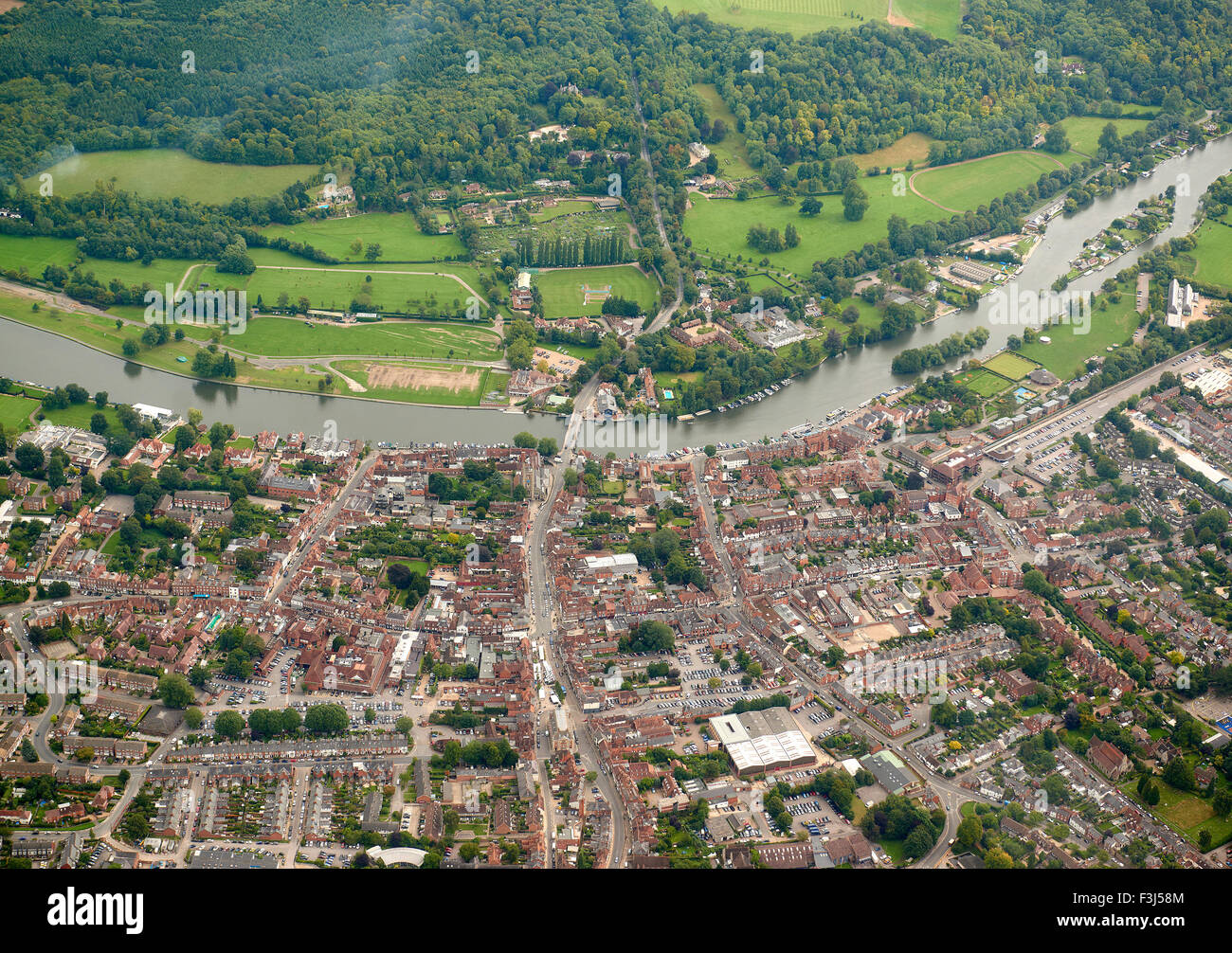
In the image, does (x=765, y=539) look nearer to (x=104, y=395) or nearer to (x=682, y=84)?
(x=104, y=395)

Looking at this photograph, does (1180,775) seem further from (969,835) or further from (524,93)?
(524,93)

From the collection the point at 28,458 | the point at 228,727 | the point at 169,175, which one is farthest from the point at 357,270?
the point at 228,727

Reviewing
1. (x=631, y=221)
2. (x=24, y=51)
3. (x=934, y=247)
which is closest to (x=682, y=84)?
(x=631, y=221)

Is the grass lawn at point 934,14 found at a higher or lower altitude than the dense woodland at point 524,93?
higher

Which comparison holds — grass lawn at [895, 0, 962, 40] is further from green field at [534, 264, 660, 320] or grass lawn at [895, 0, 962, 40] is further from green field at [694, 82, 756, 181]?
green field at [534, 264, 660, 320]

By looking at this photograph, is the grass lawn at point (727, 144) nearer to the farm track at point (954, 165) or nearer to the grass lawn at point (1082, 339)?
the farm track at point (954, 165)

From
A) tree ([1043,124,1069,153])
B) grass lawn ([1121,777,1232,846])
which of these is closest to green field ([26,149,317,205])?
tree ([1043,124,1069,153])

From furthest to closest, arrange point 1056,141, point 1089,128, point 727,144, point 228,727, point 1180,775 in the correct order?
point 1089,128
point 727,144
point 1056,141
point 228,727
point 1180,775

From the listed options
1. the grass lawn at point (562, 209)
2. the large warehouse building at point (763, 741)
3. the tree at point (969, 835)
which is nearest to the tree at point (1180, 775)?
the tree at point (969, 835)
